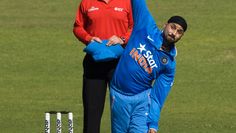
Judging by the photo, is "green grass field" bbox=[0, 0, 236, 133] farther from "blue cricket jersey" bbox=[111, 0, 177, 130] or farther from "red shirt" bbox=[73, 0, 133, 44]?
"blue cricket jersey" bbox=[111, 0, 177, 130]

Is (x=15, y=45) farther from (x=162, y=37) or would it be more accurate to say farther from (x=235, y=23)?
(x=162, y=37)

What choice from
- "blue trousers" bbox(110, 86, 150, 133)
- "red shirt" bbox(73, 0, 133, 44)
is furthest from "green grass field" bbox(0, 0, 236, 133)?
"blue trousers" bbox(110, 86, 150, 133)

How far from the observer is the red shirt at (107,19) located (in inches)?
437

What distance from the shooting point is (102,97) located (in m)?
11.1

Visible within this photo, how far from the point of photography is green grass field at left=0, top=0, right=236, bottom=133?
1628cm

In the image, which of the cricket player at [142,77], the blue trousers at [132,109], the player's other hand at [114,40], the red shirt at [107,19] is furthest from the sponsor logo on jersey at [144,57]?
the red shirt at [107,19]

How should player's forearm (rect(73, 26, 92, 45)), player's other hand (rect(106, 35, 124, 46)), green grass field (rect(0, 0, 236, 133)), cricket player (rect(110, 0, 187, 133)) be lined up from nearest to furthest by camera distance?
cricket player (rect(110, 0, 187, 133)), player's other hand (rect(106, 35, 124, 46)), player's forearm (rect(73, 26, 92, 45)), green grass field (rect(0, 0, 236, 133))

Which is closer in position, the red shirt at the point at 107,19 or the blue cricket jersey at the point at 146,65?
the blue cricket jersey at the point at 146,65

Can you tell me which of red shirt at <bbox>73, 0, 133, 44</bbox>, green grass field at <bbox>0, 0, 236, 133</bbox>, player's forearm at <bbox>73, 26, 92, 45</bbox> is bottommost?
green grass field at <bbox>0, 0, 236, 133</bbox>

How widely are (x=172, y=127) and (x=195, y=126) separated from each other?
0.39m

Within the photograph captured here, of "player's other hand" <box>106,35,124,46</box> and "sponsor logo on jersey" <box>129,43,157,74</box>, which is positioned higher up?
"player's other hand" <box>106,35,124,46</box>

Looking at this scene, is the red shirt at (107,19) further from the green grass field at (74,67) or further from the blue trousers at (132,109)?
the green grass field at (74,67)

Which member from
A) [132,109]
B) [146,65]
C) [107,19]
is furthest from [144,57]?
[107,19]

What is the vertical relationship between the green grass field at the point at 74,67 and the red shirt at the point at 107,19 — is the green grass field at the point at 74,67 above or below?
below
